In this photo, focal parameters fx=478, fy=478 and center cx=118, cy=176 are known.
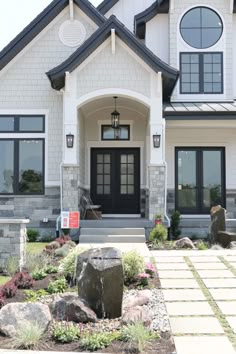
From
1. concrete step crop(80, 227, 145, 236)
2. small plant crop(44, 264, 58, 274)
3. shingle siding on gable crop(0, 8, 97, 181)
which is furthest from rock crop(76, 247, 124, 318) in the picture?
shingle siding on gable crop(0, 8, 97, 181)

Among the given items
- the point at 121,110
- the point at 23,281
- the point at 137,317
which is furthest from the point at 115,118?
the point at 137,317

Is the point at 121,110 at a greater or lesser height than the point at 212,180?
greater

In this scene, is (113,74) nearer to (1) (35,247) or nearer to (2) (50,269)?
(1) (35,247)

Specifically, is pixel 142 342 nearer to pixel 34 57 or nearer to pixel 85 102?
pixel 85 102

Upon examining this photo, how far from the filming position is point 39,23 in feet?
49.0

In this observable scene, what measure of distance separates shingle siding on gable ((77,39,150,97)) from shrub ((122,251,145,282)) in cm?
713

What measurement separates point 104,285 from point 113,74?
913 centimetres

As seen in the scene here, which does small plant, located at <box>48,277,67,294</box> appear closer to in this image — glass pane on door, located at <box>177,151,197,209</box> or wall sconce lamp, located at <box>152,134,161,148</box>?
wall sconce lamp, located at <box>152,134,161,148</box>

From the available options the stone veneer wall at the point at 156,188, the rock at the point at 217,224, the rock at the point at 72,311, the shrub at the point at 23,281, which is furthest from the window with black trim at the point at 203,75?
the rock at the point at 72,311

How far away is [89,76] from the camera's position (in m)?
13.9

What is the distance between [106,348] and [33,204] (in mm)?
10283

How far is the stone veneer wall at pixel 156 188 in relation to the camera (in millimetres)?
13688

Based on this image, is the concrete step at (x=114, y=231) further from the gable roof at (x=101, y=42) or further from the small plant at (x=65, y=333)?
the small plant at (x=65, y=333)

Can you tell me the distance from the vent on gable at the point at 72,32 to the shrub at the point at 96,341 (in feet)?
39.2
